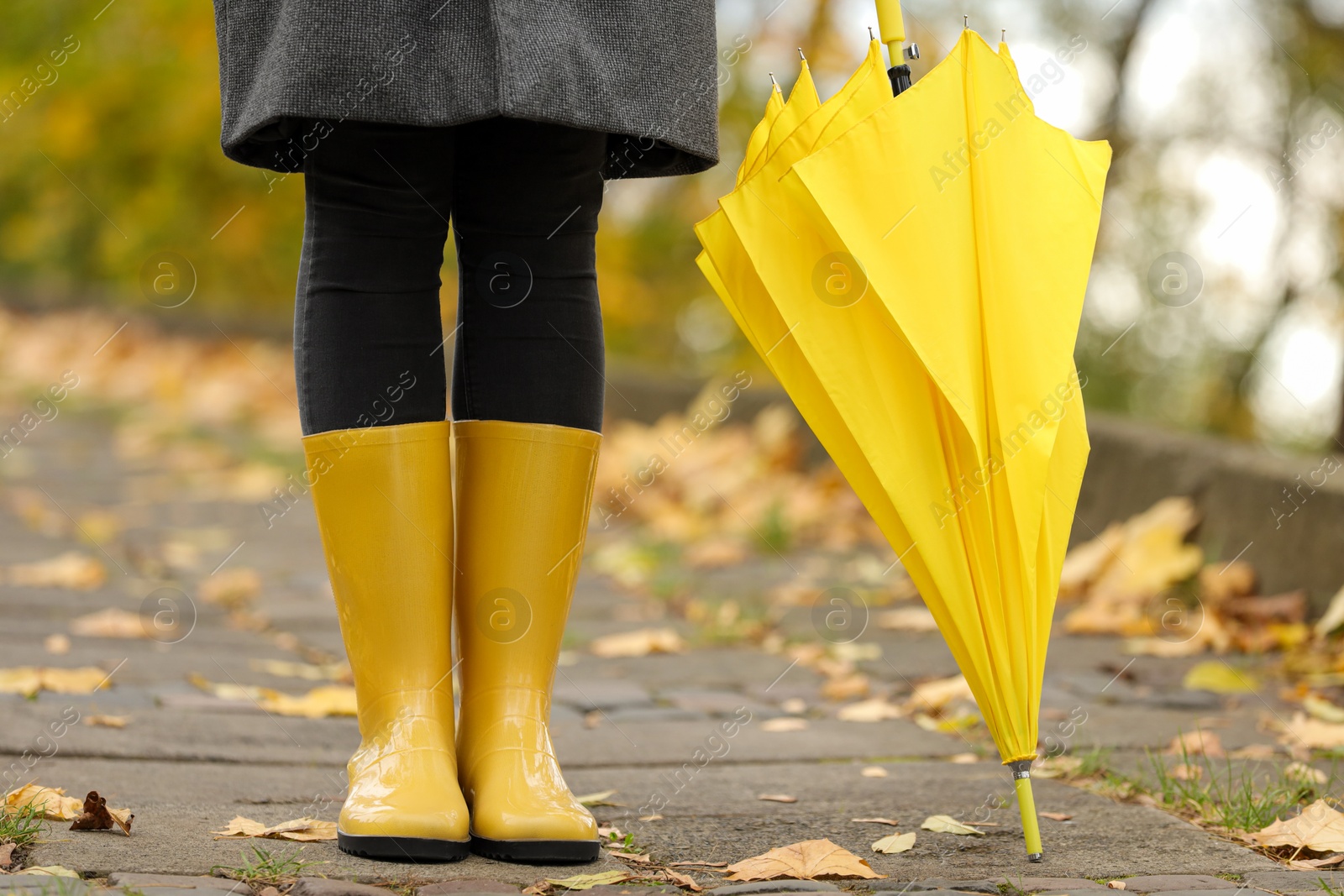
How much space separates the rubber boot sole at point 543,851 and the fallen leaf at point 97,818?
348 millimetres

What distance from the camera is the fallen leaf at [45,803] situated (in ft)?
4.29

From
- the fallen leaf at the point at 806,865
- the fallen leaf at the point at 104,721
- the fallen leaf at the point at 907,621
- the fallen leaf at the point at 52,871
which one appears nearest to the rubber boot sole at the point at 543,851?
the fallen leaf at the point at 806,865

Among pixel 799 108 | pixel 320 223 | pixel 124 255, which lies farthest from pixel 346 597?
pixel 124 255

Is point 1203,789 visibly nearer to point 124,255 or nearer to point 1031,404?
point 1031,404

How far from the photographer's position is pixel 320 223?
1360 millimetres

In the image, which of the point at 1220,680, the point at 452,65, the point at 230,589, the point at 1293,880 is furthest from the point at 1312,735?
the point at 230,589

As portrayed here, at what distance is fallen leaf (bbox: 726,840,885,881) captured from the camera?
1.22 m

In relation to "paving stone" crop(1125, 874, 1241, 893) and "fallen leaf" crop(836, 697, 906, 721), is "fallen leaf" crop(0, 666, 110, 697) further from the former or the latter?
"paving stone" crop(1125, 874, 1241, 893)

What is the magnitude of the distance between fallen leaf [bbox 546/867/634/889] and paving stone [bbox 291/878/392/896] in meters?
0.16

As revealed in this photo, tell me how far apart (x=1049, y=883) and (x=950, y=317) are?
0.53 m

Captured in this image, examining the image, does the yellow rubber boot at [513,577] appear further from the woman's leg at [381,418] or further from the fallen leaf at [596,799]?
the fallen leaf at [596,799]

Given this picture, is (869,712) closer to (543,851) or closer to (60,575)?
(543,851)

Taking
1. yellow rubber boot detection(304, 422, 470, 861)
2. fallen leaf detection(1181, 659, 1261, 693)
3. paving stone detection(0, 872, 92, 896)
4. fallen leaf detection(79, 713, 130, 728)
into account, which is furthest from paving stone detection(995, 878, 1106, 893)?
fallen leaf detection(79, 713, 130, 728)

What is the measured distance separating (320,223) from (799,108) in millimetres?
510
